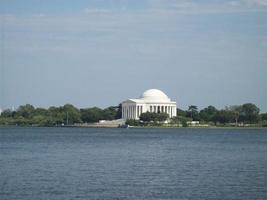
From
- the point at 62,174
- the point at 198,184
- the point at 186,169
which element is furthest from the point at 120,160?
the point at 198,184

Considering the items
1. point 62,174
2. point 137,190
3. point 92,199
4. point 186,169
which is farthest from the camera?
point 186,169

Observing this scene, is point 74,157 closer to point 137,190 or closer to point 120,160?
point 120,160

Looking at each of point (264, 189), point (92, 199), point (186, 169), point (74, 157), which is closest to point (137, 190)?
point (92, 199)

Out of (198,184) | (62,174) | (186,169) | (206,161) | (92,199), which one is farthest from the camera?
(206,161)

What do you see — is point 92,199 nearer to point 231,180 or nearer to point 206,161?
point 231,180

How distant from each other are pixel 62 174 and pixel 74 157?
16733mm

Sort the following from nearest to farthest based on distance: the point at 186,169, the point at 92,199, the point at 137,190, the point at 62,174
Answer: the point at 92,199 → the point at 137,190 → the point at 62,174 → the point at 186,169

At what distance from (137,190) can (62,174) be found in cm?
845

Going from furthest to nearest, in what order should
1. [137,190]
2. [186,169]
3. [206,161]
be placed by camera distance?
[206,161]
[186,169]
[137,190]

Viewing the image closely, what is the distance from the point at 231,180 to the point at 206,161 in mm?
15220

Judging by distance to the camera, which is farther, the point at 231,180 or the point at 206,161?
the point at 206,161

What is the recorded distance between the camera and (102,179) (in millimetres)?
43031

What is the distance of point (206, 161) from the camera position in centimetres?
5841

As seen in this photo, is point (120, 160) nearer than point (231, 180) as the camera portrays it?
No
